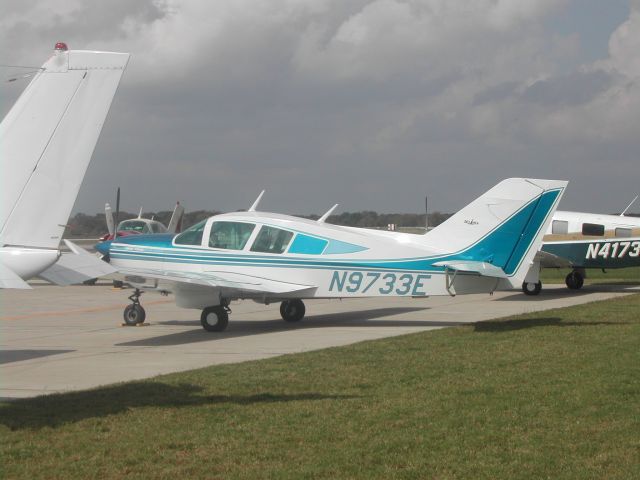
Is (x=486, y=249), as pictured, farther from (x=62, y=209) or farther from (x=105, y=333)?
(x=62, y=209)

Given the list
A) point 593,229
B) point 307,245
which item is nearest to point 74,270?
point 307,245

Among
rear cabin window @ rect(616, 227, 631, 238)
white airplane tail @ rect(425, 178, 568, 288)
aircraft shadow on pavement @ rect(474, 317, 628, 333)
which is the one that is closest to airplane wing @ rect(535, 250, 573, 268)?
rear cabin window @ rect(616, 227, 631, 238)

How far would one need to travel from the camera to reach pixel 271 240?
1609cm

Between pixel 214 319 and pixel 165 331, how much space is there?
101 cm

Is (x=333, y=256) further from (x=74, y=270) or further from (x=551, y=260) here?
(x=551, y=260)

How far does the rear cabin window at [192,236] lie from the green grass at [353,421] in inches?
213

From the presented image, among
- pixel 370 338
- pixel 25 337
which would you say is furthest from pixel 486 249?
pixel 25 337

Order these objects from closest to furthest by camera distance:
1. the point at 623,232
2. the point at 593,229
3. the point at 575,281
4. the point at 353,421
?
the point at 353,421 < the point at 623,232 < the point at 593,229 < the point at 575,281

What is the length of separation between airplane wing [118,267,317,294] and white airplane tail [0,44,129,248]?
7.04 meters

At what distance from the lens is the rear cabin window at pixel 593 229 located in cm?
2566

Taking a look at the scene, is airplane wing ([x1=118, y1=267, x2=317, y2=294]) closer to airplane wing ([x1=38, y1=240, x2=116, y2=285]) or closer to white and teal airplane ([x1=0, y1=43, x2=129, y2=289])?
airplane wing ([x1=38, y1=240, x2=116, y2=285])

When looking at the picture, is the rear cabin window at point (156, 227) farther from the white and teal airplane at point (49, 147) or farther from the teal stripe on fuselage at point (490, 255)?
the white and teal airplane at point (49, 147)

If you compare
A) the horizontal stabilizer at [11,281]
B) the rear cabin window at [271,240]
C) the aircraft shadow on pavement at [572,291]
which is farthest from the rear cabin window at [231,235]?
the horizontal stabilizer at [11,281]

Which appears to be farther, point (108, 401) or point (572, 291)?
point (572, 291)
